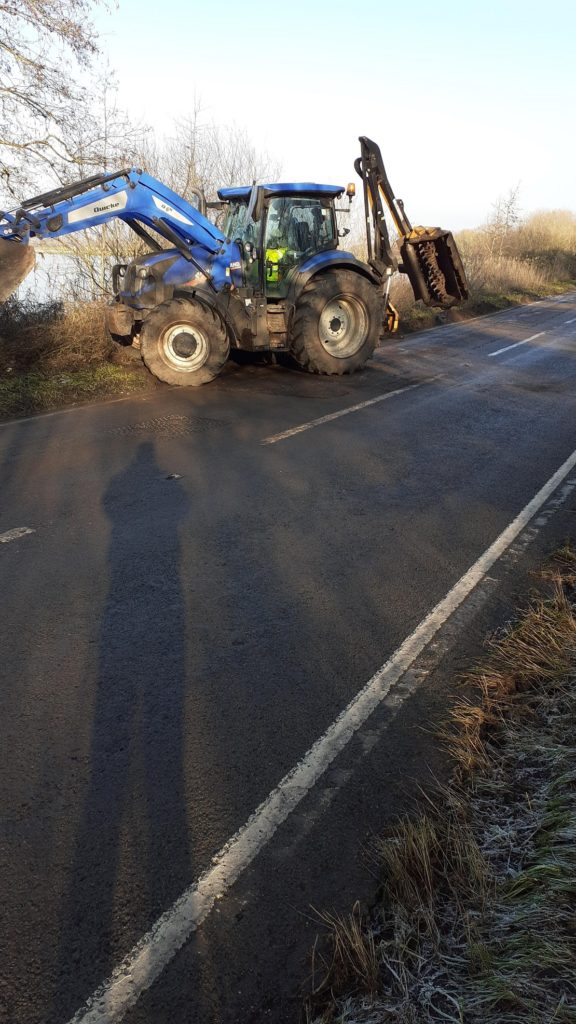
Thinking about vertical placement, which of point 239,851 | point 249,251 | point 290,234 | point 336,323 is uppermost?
Answer: point 290,234

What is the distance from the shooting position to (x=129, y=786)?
2.81 m

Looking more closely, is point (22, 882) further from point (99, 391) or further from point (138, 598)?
point (99, 391)

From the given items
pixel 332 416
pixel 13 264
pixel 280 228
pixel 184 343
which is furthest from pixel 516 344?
pixel 13 264

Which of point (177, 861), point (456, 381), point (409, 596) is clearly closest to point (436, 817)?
point (177, 861)

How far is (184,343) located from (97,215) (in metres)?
2.04

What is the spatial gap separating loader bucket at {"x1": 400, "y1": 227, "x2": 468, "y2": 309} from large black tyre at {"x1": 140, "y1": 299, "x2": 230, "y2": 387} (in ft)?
13.6

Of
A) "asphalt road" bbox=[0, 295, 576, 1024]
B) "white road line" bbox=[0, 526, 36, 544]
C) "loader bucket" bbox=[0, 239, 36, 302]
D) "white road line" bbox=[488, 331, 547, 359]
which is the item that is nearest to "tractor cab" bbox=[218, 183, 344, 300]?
"loader bucket" bbox=[0, 239, 36, 302]

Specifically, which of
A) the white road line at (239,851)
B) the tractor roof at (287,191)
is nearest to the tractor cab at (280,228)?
the tractor roof at (287,191)

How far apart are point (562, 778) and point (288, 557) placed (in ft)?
8.53

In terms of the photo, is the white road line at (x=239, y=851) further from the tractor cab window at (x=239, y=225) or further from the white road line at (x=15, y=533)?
the tractor cab window at (x=239, y=225)

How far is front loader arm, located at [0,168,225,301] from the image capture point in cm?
900

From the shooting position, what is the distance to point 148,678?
352 centimetres

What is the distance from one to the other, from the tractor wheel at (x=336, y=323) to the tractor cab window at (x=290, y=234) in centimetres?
48

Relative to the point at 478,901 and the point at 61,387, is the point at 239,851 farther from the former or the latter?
the point at 61,387
